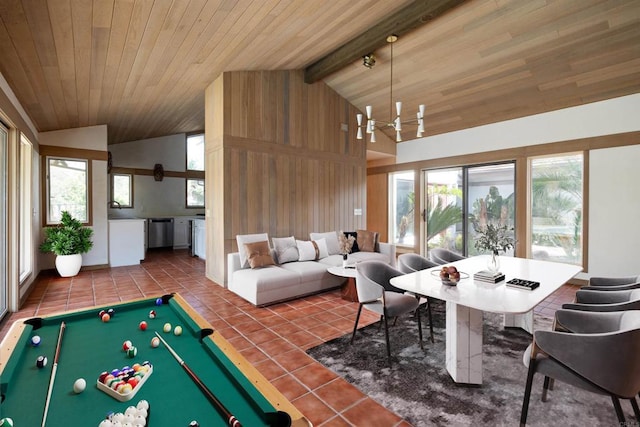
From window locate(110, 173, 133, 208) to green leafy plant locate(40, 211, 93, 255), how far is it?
9.46 ft

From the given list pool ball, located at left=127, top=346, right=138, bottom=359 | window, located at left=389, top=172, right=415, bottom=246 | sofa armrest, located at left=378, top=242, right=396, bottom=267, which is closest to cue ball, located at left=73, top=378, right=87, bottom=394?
pool ball, located at left=127, top=346, right=138, bottom=359

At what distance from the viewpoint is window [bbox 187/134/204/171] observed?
9.84 meters

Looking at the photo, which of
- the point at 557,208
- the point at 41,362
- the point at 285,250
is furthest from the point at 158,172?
the point at 557,208

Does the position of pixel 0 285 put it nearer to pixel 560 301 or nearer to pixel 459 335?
pixel 459 335

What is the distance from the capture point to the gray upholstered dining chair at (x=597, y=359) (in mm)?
1526

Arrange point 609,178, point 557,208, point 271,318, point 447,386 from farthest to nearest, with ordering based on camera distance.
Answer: point 557,208 → point 609,178 → point 271,318 → point 447,386

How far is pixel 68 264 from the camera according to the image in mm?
5438

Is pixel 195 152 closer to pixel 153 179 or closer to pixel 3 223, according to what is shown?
pixel 153 179

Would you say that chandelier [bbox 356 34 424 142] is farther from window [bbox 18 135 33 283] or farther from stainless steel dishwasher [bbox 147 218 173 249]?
stainless steel dishwasher [bbox 147 218 173 249]

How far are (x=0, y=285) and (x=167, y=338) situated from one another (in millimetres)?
3324

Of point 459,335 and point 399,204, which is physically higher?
point 399,204

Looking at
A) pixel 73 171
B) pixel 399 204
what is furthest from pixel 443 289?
pixel 73 171

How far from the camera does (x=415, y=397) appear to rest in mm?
2152

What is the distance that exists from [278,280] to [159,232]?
634 centimetres
